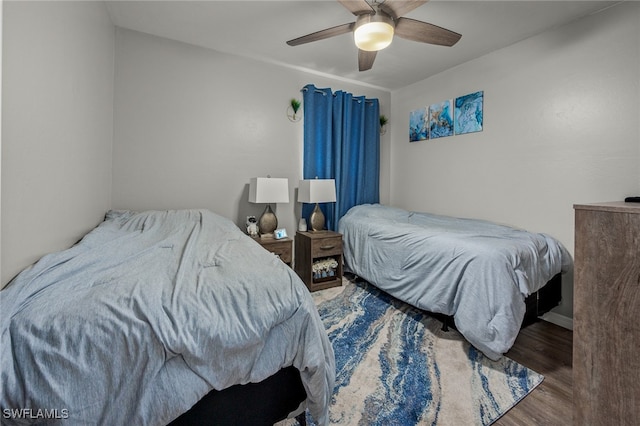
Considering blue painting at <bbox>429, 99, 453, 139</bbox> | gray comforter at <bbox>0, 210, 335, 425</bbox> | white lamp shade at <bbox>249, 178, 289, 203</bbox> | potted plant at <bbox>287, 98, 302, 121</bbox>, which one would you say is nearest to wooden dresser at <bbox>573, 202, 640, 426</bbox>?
gray comforter at <bbox>0, 210, 335, 425</bbox>

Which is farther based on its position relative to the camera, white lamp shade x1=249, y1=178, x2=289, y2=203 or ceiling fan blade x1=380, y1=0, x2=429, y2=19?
white lamp shade x1=249, y1=178, x2=289, y2=203

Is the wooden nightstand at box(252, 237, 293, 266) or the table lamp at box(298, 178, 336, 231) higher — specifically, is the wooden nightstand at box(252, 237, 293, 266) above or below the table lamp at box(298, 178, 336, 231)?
below

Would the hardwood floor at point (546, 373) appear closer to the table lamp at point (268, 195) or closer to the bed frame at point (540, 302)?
the bed frame at point (540, 302)

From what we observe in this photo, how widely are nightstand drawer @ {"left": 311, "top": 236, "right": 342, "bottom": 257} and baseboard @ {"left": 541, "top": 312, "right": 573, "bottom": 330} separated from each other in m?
1.91

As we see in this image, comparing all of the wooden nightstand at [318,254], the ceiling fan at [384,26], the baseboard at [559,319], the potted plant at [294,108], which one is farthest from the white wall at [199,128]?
the baseboard at [559,319]

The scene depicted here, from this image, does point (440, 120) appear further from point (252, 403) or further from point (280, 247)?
point (252, 403)

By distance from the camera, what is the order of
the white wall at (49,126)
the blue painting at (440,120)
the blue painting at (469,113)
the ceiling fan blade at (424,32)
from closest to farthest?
the white wall at (49,126) < the ceiling fan blade at (424,32) < the blue painting at (469,113) < the blue painting at (440,120)

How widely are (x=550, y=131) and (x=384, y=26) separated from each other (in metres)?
1.77

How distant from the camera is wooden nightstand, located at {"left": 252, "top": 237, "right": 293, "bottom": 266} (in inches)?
104

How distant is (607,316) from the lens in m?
0.86

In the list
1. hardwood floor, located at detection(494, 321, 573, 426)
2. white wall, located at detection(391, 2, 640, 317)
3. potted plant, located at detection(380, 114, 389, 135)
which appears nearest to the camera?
hardwood floor, located at detection(494, 321, 573, 426)

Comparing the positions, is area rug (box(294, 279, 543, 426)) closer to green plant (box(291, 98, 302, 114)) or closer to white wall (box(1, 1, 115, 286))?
white wall (box(1, 1, 115, 286))

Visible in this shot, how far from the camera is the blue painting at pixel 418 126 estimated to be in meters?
3.35

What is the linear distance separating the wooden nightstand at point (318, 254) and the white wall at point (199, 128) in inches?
14.8
